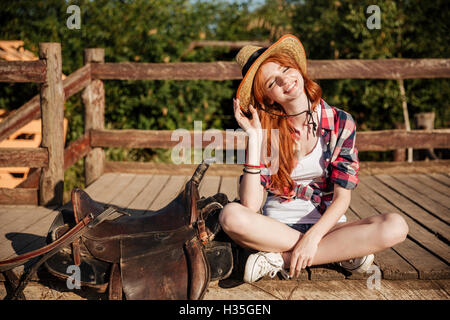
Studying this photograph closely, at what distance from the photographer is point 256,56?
214 centimetres

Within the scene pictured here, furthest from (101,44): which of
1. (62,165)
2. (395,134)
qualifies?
(395,134)

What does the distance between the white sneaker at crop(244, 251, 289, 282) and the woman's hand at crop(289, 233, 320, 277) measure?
0.09 m

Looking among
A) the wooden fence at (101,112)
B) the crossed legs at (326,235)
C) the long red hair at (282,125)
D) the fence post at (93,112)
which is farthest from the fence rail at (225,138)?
the crossed legs at (326,235)

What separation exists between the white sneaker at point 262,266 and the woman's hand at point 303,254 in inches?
3.6

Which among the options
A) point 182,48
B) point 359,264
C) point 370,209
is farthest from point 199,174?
point 182,48

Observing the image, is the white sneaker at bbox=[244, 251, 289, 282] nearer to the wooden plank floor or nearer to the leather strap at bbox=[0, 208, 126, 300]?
the wooden plank floor

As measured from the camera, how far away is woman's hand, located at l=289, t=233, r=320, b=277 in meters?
1.98

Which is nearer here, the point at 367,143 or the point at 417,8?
the point at 367,143

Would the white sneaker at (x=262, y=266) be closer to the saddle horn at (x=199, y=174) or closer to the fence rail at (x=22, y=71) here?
the saddle horn at (x=199, y=174)

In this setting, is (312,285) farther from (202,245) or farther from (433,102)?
(433,102)

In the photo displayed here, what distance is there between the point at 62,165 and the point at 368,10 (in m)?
4.16

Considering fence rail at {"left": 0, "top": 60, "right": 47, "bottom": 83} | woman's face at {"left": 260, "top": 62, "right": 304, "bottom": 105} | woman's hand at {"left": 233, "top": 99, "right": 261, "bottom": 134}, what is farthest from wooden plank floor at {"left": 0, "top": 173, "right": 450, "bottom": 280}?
fence rail at {"left": 0, "top": 60, "right": 47, "bottom": 83}

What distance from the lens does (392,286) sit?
2.17 metres

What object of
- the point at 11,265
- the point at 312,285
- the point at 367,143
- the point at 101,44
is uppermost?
the point at 101,44
